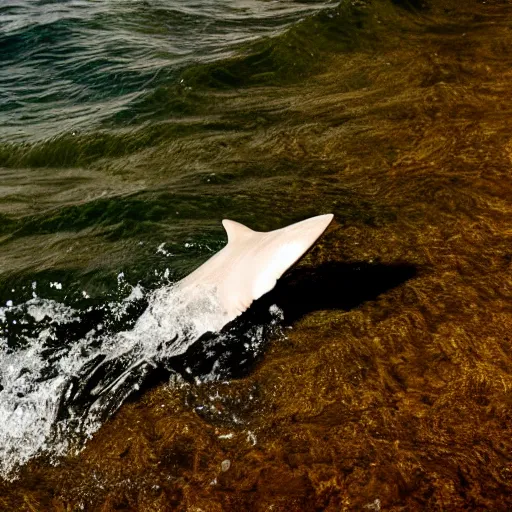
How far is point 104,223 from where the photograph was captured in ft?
18.1

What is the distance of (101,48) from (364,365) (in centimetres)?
822

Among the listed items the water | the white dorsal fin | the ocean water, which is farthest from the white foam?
the water

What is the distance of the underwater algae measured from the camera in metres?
2.88

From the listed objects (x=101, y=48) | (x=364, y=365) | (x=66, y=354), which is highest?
(x=101, y=48)

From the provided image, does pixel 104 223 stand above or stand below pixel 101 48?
below

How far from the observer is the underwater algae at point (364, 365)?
288 cm

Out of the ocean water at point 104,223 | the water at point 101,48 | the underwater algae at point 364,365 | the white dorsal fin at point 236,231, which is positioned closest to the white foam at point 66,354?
the ocean water at point 104,223

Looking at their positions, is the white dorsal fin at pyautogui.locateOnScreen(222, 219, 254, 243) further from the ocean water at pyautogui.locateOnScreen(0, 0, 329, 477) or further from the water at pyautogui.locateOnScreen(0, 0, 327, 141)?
the water at pyautogui.locateOnScreen(0, 0, 327, 141)

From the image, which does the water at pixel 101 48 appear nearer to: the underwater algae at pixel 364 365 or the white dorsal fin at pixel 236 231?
the underwater algae at pixel 364 365

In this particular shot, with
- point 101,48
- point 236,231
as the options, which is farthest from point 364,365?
point 101,48

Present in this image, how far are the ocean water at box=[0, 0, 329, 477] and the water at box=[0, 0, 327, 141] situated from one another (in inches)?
1.6

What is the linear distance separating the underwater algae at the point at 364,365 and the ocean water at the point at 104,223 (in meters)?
0.19

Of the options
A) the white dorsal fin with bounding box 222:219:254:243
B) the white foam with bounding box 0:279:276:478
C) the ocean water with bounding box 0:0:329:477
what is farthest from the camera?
the white dorsal fin with bounding box 222:219:254:243

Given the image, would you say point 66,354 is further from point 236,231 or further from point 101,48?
point 101,48
